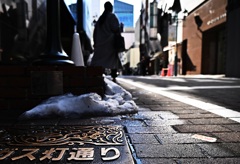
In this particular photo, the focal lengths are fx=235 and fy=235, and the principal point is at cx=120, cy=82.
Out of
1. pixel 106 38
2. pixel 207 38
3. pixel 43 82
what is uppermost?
pixel 207 38

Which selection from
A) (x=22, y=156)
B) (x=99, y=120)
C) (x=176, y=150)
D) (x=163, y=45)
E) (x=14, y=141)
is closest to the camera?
(x=22, y=156)

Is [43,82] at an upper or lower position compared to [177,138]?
upper

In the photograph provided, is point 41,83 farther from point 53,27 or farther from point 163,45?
point 163,45

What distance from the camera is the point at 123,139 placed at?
1.85 meters

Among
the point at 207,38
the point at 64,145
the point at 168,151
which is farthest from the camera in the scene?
the point at 207,38

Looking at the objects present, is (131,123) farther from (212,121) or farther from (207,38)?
(207,38)

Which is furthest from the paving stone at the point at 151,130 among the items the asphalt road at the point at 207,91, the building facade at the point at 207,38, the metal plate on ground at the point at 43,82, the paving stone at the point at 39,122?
the building facade at the point at 207,38

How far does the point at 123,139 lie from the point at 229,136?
882mm

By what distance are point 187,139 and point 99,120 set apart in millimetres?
992

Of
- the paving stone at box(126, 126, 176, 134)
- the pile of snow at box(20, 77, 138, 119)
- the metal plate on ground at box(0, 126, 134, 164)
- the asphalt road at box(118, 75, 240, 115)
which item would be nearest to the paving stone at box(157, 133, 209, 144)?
the paving stone at box(126, 126, 176, 134)

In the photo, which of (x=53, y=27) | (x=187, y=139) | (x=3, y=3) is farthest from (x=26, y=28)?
(x=187, y=139)

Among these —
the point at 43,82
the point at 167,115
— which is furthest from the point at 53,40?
the point at 167,115

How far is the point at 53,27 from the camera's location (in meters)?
3.23

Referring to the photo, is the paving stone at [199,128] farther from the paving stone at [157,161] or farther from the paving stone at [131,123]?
the paving stone at [157,161]
